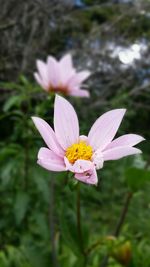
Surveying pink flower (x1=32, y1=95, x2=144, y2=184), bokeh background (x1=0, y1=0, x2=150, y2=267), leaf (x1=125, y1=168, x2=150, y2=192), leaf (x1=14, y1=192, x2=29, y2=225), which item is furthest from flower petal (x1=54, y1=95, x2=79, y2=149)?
leaf (x1=14, y1=192, x2=29, y2=225)

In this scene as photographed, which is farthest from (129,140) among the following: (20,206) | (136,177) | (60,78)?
(20,206)

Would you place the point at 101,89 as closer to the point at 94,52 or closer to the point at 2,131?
the point at 94,52

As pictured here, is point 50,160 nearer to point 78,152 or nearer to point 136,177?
point 78,152

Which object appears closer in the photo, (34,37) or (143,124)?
(34,37)

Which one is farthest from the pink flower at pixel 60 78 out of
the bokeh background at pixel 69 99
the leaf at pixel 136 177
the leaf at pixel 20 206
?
the leaf at pixel 136 177

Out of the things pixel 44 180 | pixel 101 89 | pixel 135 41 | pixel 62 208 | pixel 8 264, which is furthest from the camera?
pixel 135 41

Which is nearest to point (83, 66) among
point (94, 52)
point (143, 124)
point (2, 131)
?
point (94, 52)

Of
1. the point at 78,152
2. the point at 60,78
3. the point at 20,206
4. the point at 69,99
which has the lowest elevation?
the point at 69,99
